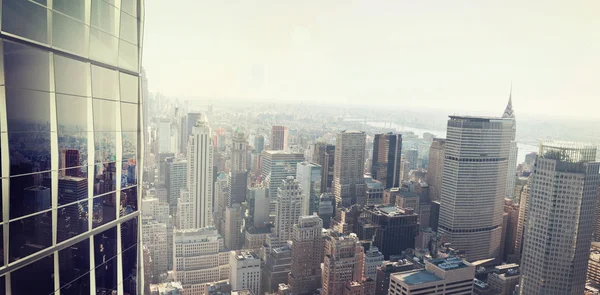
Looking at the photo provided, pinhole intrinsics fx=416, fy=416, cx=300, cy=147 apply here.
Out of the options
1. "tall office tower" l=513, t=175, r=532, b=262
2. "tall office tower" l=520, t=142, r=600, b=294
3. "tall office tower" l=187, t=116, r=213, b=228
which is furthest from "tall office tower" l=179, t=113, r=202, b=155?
"tall office tower" l=513, t=175, r=532, b=262

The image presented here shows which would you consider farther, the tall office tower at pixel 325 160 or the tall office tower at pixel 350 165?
the tall office tower at pixel 325 160

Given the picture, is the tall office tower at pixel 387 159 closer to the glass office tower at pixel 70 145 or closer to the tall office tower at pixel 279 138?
the tall office tower at pixel 279 138

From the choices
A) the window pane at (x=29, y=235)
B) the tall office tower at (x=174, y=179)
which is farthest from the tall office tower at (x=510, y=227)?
the window pane at (x=29, y=235)

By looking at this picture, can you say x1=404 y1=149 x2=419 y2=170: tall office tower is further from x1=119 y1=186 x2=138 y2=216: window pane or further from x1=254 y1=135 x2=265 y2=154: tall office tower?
x1=119 y1=186 x2=138 y2=216: window pane

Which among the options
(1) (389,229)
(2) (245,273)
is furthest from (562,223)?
(2) (245,273)

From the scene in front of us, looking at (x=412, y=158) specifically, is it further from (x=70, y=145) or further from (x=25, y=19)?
(x=25, y=19)

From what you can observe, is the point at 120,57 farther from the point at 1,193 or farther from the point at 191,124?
the point at 191,124
